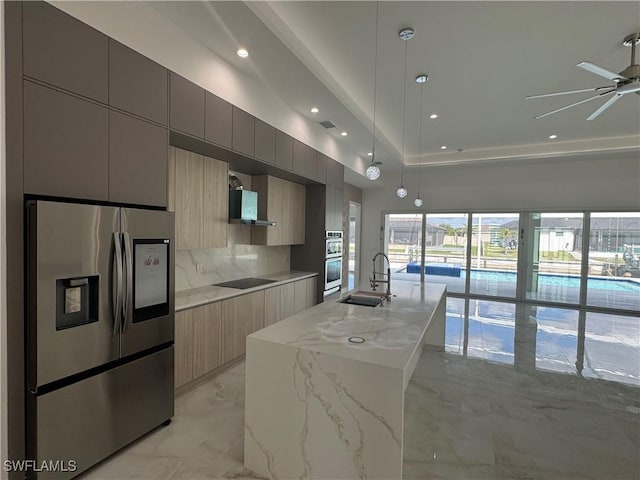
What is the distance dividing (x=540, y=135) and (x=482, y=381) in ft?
15.9

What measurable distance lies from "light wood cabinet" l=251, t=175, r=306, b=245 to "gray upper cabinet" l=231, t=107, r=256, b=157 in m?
0.91

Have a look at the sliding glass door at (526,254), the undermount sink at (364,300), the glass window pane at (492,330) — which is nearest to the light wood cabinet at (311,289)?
the undermount sink at (364,300)

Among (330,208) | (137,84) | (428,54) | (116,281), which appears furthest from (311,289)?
(137,84)

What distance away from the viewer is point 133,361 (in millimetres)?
2252

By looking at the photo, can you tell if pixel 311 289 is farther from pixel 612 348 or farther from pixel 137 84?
pixel 612 348

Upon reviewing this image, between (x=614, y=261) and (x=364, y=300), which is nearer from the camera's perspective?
(x=364, y=300)

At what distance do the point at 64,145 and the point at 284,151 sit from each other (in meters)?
2.61

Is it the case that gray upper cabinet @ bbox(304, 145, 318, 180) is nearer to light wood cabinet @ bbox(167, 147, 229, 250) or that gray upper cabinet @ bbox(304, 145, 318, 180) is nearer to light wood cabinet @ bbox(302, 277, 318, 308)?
light wood cabinet @ bbox(167, 147, 229, 250)

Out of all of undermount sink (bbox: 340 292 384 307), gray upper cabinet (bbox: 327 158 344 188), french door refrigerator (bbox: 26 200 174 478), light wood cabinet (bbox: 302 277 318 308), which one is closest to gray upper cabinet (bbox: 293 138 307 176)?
gray upper cabinet (bbox: 327 158 344 188)

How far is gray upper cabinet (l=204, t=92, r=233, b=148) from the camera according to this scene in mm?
3012

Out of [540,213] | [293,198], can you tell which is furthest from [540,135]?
[293,198]

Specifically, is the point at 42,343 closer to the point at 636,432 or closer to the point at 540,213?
the point at 636,432

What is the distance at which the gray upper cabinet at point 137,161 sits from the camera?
222cm

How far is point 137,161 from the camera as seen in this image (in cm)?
237
